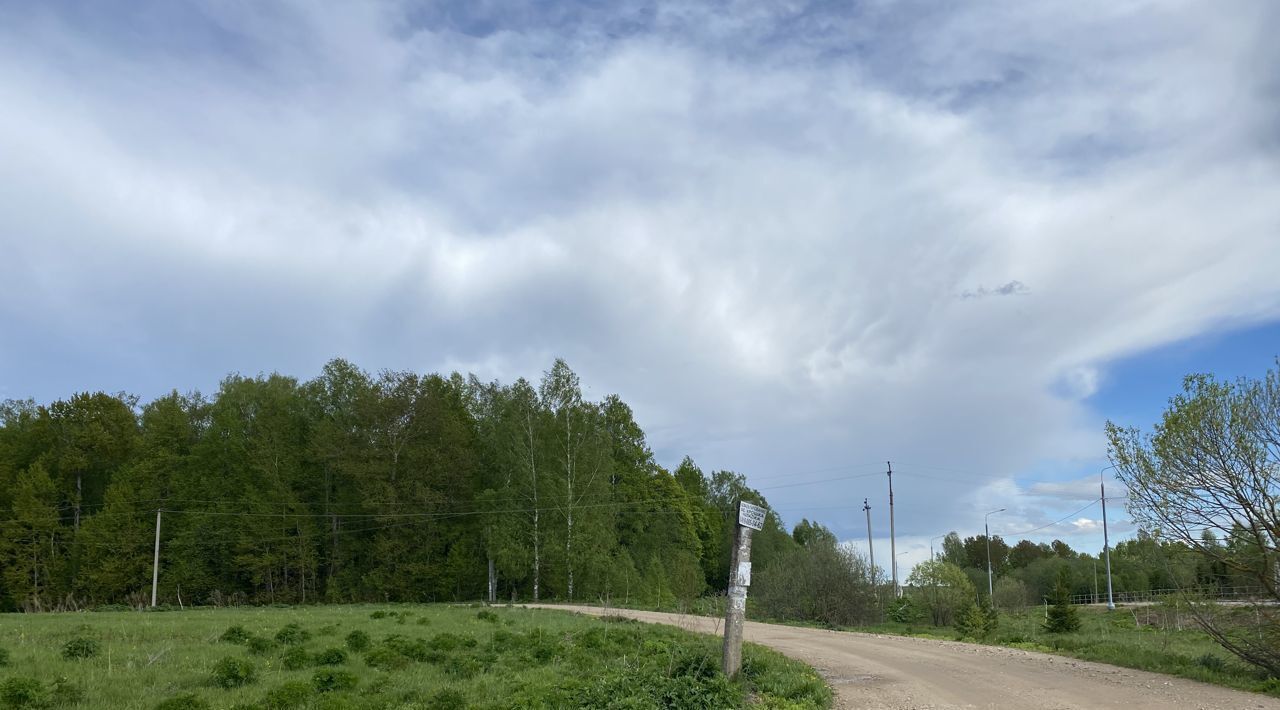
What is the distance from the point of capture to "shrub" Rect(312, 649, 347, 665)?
627 inches

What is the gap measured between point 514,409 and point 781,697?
47.9 metres

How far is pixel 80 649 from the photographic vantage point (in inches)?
656

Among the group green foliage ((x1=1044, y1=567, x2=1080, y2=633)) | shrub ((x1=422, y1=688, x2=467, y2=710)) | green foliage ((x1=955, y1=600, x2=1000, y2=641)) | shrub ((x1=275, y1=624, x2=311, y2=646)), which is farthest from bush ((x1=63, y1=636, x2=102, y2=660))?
green foliage ((x1=1044, y1=567, x2=1080, y2=633))

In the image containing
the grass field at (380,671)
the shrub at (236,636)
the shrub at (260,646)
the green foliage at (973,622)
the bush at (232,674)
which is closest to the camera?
the grass field at (380,671)

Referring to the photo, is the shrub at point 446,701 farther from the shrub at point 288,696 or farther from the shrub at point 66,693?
the shrub at point 66,693

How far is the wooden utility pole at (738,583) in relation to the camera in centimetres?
1283

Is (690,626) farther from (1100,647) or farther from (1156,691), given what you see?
(1156,691)

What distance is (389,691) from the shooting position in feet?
43.0

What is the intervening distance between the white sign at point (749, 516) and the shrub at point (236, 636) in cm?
1255

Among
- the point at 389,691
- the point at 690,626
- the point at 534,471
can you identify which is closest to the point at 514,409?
the point at 534,471

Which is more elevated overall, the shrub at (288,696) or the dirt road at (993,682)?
the shrub at (288,696)

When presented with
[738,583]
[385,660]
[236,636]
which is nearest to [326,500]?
[236,636]

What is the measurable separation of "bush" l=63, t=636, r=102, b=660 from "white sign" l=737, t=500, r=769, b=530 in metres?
13.0

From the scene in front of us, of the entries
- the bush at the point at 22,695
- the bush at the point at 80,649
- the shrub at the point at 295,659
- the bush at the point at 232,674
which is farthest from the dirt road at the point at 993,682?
the bush at the point at 80,649
